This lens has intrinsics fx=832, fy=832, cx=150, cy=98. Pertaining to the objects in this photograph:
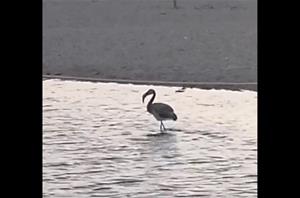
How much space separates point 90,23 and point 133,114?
15.3m

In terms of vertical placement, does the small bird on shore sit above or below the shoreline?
below

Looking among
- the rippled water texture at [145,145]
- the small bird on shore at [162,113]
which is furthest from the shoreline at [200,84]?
the small bird on shore at [162,113]

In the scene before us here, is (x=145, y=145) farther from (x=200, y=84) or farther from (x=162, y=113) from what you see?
(x=200, y=84)

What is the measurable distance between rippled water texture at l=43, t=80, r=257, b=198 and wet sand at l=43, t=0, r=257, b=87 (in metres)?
2.37

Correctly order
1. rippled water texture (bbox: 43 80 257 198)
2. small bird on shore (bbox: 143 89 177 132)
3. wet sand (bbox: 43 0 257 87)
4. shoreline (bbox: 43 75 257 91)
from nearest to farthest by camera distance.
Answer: rippled water texture (bbox: 43 80 257 198)
small bird on shore (bbox: 143 89 177 132)
shoreline (bbox: 43 75 257 91)
wet sand (bbox: 43 0 257 87)

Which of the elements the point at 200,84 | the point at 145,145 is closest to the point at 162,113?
the point at 145,145

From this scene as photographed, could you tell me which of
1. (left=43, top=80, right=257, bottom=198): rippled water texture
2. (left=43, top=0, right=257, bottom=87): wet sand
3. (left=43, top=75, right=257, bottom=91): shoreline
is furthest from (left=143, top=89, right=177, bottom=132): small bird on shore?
(left=43, top=0, right=257, bottom=87): wet sand

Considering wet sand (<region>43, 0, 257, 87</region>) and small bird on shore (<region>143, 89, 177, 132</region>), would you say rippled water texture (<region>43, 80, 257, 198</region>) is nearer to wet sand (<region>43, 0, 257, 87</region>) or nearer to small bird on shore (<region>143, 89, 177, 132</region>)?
small bird on shore (<region>143, 89, 177, 132</region>)

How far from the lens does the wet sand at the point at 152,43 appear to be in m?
15.2

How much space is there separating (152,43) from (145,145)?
11248mm

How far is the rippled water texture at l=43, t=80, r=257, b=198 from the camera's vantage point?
6.20 meters

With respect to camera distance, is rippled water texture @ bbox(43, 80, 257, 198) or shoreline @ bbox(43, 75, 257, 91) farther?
shoreline @ bbox(43, 75, 257, 91)

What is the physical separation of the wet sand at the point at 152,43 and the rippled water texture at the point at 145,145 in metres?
2.37

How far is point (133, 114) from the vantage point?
10422 millimetres
